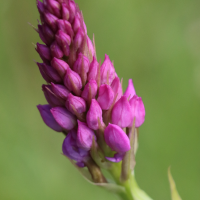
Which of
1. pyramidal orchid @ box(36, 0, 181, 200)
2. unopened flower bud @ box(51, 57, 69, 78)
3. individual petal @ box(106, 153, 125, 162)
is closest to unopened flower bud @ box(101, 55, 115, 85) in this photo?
pyramidal orchid @ box(36, 0, 181, 200)

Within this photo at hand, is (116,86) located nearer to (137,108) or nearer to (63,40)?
(137,108)

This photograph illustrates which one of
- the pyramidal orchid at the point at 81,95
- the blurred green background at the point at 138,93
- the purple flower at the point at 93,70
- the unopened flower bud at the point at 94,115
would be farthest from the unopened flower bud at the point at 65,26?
the blurred green background at the point at 138,93

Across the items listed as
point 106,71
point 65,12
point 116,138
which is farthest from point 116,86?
point 65,12

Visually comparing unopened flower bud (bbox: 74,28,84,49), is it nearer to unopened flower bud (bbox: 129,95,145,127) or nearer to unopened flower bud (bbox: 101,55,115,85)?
unopened flower bud (bbox: 101,55,115,85)

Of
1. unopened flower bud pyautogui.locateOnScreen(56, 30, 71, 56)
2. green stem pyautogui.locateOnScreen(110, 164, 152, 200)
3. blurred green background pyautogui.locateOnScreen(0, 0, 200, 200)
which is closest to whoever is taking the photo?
unopened flower bud pyautogui.locateOnScreen(56, 30, 71, 56)

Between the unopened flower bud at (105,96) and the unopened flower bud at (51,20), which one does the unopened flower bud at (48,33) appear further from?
the unopened flower bud at (105,96)

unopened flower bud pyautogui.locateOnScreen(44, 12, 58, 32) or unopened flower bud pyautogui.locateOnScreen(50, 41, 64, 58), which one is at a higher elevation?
unopened flower bud pyautogui.locateOnScreen(44, 12, 58, 32)

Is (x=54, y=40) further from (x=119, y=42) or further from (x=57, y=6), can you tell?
(x=119, y=42)
